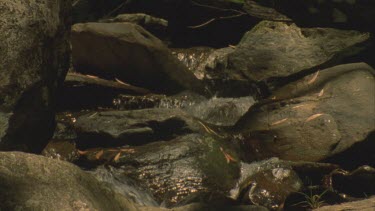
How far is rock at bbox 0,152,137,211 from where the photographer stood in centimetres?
256

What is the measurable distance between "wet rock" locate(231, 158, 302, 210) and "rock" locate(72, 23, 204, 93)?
251 cm

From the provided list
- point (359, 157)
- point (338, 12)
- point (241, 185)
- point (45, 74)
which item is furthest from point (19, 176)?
point (359, 157)

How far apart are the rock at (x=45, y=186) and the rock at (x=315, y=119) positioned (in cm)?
328

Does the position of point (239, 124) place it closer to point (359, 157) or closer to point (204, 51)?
point (359, 157)

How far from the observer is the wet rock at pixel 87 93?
296 inches

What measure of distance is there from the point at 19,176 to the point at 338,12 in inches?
132

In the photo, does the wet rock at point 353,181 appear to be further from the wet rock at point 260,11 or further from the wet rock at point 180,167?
the wet rock at point 260,11

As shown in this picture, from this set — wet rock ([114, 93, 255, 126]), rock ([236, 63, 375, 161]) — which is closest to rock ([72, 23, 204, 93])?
wet rock ([114, 93, 255, 126])

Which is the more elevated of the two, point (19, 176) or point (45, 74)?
point (19, 176)

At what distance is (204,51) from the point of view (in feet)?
30.6

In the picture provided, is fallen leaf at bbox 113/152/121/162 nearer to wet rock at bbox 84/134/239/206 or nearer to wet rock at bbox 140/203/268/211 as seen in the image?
wet rock at bbox 84/134/239/206

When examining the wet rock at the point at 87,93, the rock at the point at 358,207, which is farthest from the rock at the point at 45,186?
the wet rock at the point at 87,93

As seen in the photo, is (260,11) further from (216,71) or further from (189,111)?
(189,111)

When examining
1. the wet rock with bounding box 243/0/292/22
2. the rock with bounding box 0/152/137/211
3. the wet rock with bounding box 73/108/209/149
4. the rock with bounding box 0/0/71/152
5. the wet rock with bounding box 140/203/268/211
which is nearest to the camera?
the rock with bounding box 0/152/137/211
